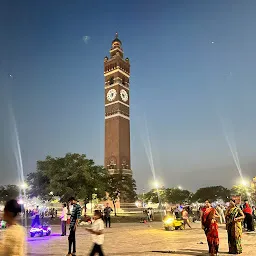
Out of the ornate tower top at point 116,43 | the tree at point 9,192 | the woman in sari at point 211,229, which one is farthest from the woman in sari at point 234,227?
the ornate tower top at point 116,43

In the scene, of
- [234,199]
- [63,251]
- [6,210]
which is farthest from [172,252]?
[6,210]

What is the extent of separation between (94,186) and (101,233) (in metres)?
31.1

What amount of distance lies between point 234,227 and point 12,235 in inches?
317

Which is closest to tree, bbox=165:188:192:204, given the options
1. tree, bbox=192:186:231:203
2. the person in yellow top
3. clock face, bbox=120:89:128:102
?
tree, bbox=192:186:231:203

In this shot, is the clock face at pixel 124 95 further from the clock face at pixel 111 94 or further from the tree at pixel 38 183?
the tree at pixel 38 183

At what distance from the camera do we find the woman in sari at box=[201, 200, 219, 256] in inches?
368

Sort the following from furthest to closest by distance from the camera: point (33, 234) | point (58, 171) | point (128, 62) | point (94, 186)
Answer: point (128, 62), point (94, 186), point (58, 171), point (33, 234)

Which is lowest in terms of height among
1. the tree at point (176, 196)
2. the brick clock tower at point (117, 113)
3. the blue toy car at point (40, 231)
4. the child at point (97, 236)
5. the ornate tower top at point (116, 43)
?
the blue toy car at point (40, 231)

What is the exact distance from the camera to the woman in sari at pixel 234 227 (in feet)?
32.9

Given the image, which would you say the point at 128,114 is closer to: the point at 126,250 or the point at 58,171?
the point at 58,171

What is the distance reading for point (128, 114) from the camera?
86.8 m

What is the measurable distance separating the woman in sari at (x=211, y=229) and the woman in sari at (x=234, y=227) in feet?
3.17

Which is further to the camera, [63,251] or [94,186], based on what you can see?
[94,186]

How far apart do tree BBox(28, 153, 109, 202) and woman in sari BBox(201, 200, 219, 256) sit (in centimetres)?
2607
